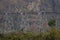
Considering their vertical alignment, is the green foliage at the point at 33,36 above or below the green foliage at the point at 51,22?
below

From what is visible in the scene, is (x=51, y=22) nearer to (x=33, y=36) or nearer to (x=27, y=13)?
(x=27, y=13)

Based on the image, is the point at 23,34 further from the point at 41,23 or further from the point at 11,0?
the point at 11,0

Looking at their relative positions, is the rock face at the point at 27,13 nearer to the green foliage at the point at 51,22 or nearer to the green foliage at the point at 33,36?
the green foliage at the point at 51,22

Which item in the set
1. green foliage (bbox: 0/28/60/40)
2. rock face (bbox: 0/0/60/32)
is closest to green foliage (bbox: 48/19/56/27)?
rock face (bbox: 0/0/60/32)

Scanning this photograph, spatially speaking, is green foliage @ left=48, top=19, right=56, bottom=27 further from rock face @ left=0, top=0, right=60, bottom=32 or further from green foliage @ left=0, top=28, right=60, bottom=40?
green foliage @ left=0, top=28, right=60, bottom=40

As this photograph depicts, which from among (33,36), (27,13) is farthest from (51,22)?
(33,36)

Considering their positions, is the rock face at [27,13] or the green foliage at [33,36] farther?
the rock face at [27,13]

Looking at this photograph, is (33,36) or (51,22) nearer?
(33,36)

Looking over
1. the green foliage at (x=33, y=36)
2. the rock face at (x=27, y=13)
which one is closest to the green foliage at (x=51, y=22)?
the rock face at (x=27, y=13)

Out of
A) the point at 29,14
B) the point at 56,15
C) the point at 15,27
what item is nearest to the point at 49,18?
the point at 56,15

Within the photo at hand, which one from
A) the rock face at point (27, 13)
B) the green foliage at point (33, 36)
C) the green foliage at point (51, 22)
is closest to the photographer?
the green foliage at point (33, 36)
